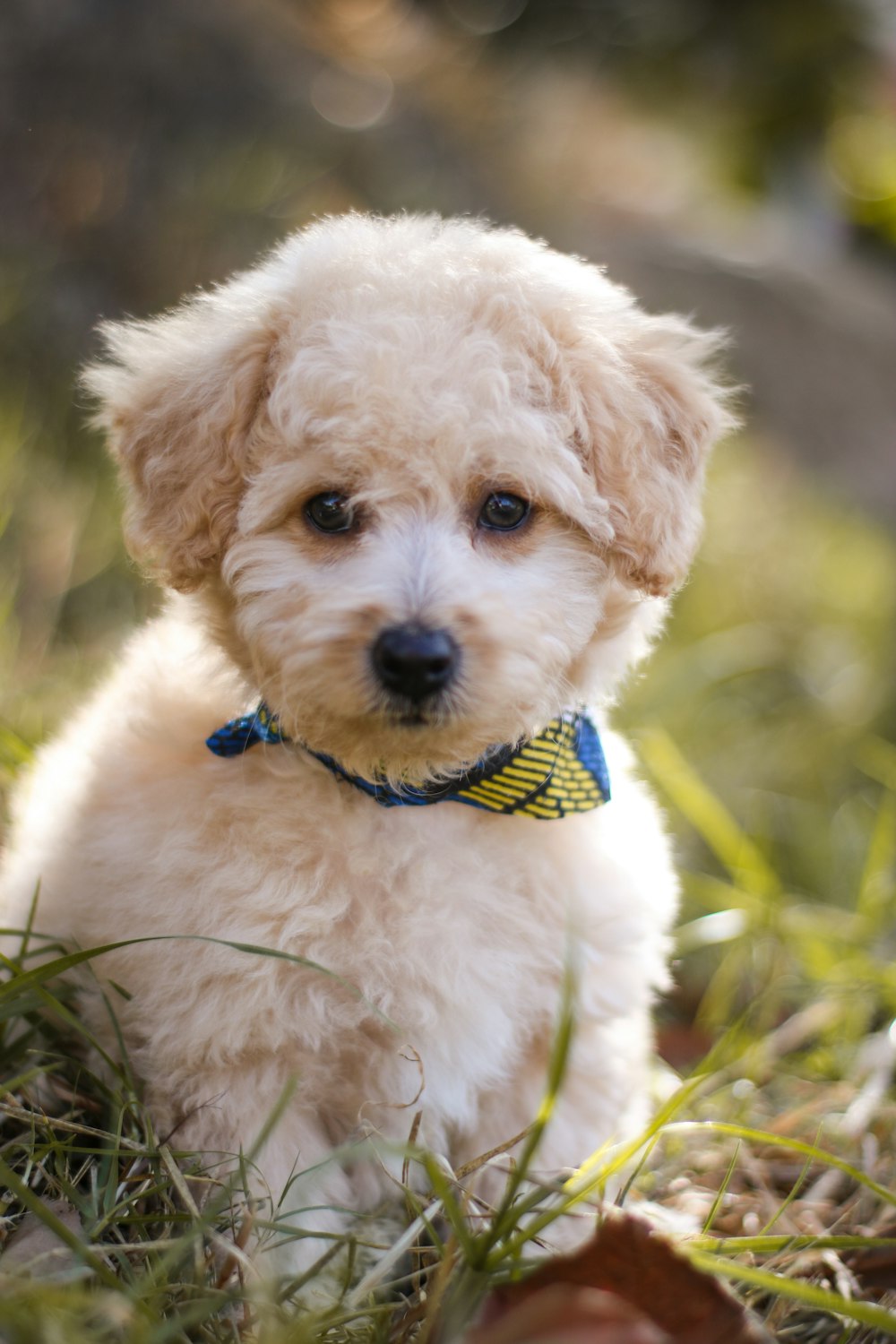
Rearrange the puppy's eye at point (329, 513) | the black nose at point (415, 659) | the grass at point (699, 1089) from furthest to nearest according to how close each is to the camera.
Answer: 1. the puppy's eye at point (329, 513)
2. the black nose at point (415, 659)
3. the grass at point (699, 1089)

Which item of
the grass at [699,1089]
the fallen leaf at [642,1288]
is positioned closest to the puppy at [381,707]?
the grass at [699,1089]

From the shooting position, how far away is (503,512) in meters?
2.20

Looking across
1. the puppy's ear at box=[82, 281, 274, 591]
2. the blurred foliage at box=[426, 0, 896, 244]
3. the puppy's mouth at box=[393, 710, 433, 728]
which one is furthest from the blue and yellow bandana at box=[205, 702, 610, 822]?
the blurred foliage at box=[426, 0, 896, 244]

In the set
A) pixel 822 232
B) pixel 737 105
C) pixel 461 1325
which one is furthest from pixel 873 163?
pixel 461 1325

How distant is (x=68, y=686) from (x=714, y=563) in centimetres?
407

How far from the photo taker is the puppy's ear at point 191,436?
220 centimetres

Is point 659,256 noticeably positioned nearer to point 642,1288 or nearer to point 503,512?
point 503,512

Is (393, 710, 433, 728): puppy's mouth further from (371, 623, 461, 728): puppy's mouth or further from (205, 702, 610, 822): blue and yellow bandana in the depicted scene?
(205, 702, 610, 822): blue and yellow bandana

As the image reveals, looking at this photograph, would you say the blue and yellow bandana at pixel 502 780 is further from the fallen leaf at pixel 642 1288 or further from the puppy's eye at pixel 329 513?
the fallen leaf at pixel 642 1288

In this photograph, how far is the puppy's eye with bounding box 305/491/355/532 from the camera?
217cm

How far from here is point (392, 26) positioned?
973 centimetres

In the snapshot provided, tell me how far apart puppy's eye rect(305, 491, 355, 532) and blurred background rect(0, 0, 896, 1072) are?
1.45 meters

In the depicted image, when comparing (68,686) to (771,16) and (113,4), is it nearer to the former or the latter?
(113,4)

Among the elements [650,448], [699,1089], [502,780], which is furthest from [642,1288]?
[650,448]
